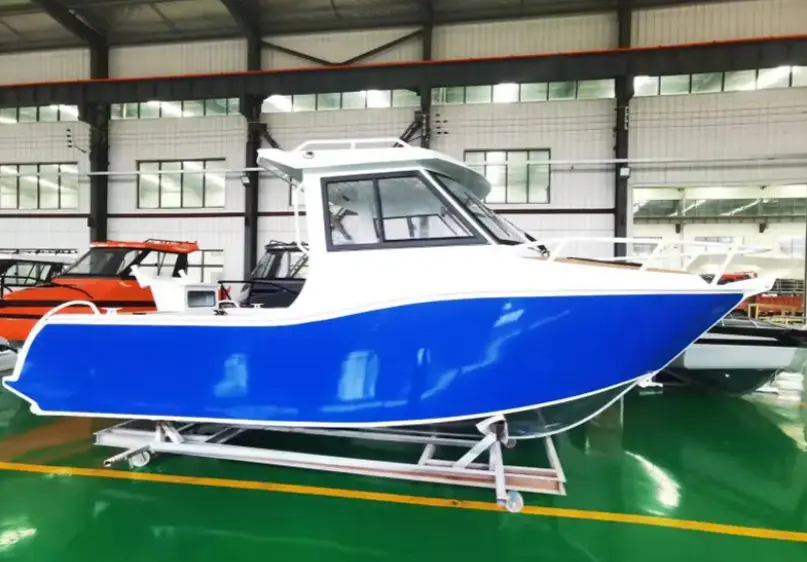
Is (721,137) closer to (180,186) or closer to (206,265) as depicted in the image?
(206,265)

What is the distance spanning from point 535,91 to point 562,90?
0.57m

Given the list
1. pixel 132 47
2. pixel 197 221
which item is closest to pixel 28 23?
pixel 132 47

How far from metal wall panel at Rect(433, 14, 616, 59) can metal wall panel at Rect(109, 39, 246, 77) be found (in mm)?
4836

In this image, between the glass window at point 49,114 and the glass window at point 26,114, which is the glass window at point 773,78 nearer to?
the glass window at point 49,114

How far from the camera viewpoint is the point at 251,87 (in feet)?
34.8

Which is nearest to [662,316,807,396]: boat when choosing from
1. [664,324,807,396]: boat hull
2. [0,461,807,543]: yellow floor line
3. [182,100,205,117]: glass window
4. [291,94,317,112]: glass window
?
[664,324,807,396]: boat hull

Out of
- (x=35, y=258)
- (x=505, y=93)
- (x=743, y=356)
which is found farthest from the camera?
(x=505, y=93)

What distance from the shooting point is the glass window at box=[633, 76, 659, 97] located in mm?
10586

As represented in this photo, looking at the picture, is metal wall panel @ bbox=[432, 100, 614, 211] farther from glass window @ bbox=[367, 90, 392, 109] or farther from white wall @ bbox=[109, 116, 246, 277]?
white wall @ bbox=[109, 116, 246, 277]

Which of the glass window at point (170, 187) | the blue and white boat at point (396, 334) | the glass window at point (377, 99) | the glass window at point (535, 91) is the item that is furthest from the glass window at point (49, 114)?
the blue and white boat at point (396, 334)

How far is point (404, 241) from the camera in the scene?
9.84ft

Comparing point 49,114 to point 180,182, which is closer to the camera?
point 180,182

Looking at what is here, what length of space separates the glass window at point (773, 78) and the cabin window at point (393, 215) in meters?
10.5

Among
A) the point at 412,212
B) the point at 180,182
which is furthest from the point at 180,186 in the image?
the point at 412,212
